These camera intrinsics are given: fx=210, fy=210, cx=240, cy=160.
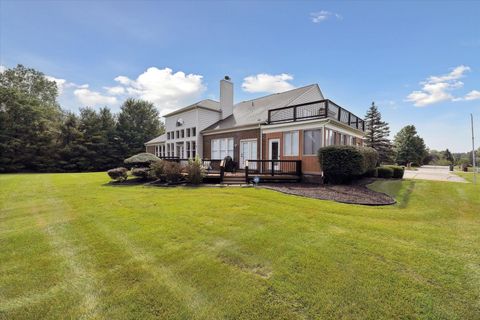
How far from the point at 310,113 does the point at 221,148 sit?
7761 mm

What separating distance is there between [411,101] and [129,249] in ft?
102

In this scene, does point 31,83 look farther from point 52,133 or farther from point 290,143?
point 290,143

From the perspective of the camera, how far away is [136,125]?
40.4 m

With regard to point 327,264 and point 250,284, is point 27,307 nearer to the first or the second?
point 250,284

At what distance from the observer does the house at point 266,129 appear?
12523mm

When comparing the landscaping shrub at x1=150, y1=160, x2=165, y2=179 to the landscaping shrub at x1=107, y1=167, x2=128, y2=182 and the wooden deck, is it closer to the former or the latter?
the landscaping shrub at x1=107, y1=167, x2=128, y2=182

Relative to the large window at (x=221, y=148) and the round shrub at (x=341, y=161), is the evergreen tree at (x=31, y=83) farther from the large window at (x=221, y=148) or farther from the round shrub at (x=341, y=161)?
the round shrub at (x=341, y=161)

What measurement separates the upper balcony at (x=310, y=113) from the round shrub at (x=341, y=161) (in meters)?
2.27

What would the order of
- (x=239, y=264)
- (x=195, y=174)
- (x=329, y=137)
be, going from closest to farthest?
(x=239, y=264) → (x=195, y=174) → (x=329, y=137)

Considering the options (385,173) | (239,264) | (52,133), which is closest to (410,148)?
(385,173)

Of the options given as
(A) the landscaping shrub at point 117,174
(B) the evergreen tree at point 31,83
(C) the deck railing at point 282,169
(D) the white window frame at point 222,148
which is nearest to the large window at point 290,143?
(C) the deck railing at point 282,169

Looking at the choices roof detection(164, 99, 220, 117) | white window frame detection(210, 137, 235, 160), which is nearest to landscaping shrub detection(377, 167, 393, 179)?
white window frame detection(210, 137, 235, 160)

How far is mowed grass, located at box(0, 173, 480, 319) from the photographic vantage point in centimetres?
248

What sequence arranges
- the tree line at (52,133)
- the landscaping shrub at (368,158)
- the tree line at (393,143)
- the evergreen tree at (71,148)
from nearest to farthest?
1. the landscaping shrub at (368,158)
2. the tree line at (52,133)
3. the evergreen tree at (71,148)
4. the tree line at (393,143)
